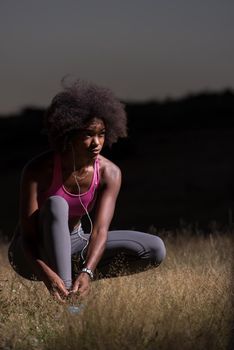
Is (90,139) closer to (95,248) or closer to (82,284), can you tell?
(95,248)

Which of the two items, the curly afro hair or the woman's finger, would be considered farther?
the curly afro hair

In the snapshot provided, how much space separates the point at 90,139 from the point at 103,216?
1.51 feet

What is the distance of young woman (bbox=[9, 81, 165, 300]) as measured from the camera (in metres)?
5.30

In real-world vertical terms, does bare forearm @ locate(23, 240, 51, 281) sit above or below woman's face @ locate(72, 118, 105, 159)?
below

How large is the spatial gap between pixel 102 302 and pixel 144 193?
12.0 m

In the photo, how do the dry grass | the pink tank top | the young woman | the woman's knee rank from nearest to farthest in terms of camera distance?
the dry grass → the young woman → the pink tank top → the woman's knee

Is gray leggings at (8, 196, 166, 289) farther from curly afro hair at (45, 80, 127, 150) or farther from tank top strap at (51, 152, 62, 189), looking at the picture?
curly afro hair at (45, 80, 127, 150)

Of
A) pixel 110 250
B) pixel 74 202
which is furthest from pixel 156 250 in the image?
pixel 74 202

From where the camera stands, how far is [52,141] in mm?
5516

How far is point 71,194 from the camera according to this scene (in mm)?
5578

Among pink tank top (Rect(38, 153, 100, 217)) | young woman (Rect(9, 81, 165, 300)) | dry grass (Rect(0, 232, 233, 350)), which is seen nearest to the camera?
dry grass (Rect(0, 232, 233, 350))

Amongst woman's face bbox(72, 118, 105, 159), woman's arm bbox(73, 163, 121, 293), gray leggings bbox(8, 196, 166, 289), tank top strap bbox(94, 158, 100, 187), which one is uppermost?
woman's face bbox(72, 118, 105, 159)

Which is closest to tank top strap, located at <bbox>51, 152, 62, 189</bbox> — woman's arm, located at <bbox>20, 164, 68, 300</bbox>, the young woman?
the young woman

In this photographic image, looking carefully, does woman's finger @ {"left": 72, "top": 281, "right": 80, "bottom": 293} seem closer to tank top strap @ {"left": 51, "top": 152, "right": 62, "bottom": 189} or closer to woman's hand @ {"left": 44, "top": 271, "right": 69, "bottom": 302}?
woman's hand @ {"left": 44, "top": 271, "right": 69, "bottom": 302}
